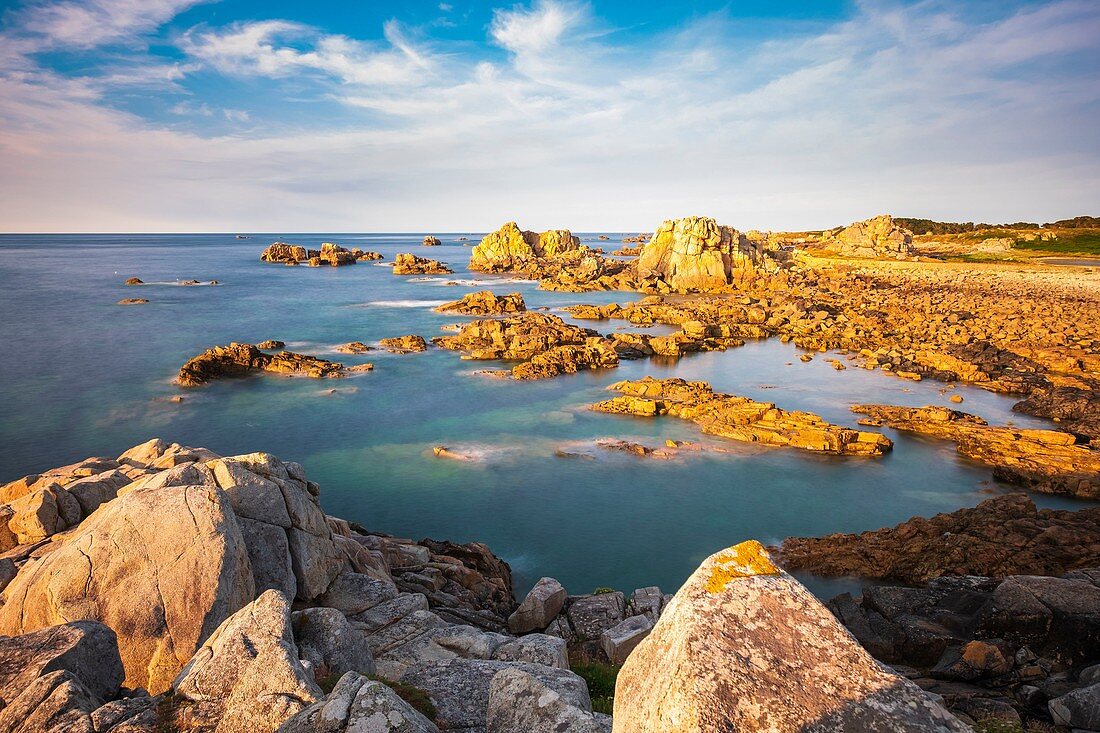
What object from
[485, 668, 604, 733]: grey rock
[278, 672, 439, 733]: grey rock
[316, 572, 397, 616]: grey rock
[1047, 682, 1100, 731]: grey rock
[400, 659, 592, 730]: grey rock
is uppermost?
[278, 672, 439, 733]: grey rock

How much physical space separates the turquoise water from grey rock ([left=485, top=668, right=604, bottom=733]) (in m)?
15.3

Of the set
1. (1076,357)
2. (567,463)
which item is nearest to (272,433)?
(567,463)

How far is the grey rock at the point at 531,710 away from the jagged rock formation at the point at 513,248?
141 metres

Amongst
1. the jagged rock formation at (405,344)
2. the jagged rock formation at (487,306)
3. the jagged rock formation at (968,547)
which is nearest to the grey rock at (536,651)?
the jagged rock formation at (968,547)

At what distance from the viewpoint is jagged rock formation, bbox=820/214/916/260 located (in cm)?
12938

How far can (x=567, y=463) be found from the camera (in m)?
32.0

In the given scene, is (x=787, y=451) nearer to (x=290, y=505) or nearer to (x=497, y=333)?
(x=290, y=505)

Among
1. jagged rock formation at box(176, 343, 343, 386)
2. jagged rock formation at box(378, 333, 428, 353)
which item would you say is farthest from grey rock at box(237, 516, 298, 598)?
jagged rock formation at box(378, 333, 428, 353)

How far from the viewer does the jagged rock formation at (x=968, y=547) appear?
18.5 metres

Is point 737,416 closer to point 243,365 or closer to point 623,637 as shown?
point 623,637

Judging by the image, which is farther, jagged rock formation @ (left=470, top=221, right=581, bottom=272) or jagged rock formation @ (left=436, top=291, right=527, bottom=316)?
jagged rock formation @ (left=470, top=221, right=581, bottom=272)

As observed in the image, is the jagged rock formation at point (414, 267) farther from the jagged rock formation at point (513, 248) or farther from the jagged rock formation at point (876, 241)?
the jagged rock formation at point (876, 241)

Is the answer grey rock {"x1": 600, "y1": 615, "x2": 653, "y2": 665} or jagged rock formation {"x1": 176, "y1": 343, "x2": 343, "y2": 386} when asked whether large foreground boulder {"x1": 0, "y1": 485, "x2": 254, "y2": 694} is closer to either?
grey rock {"x1": 600, "y1": 615, "x2": 653, "y2": 665}

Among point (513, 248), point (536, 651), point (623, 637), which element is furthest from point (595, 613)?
point (513, 248)
